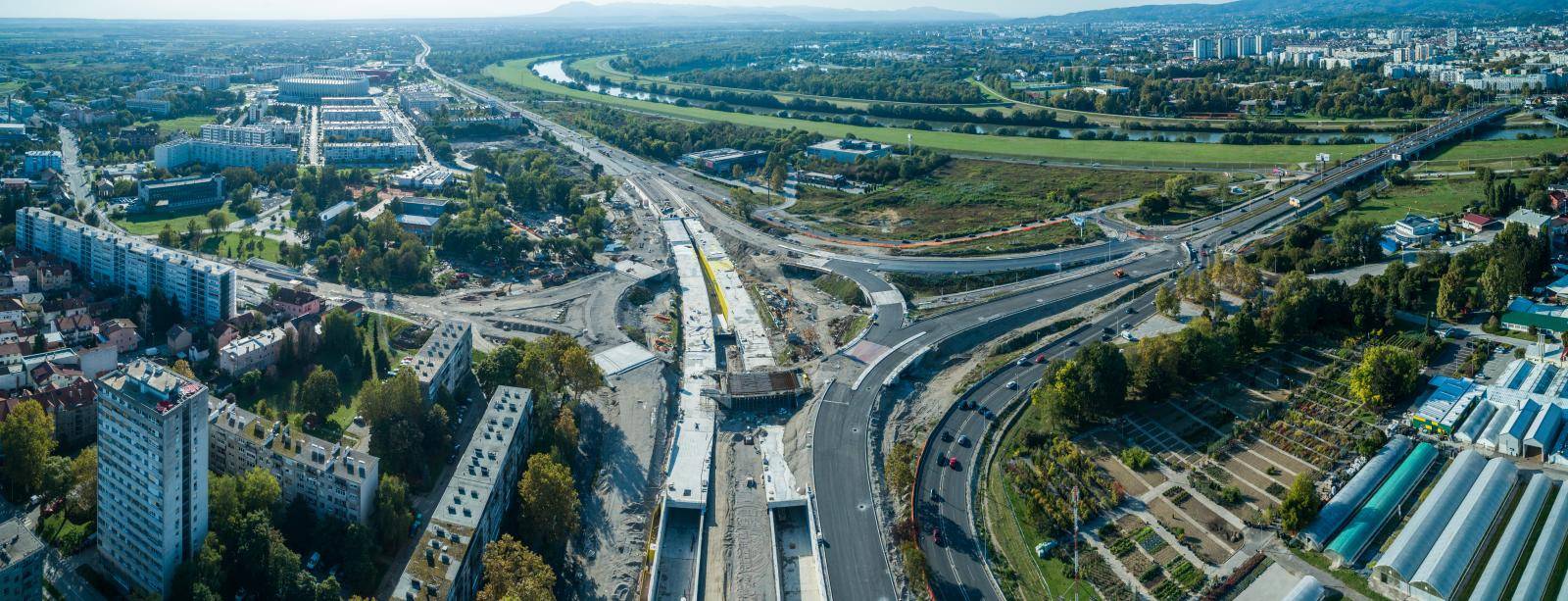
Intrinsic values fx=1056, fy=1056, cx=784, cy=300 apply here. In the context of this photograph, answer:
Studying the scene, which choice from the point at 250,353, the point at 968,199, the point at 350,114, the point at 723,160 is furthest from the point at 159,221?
the point at 968,199

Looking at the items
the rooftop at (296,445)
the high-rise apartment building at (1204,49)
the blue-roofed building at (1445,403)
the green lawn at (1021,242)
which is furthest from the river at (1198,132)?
the rooftop at (296,445)

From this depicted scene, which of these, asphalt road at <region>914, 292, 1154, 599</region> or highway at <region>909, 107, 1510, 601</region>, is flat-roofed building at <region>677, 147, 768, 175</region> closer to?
highway at <region>909, 107, 1510, 601</region>

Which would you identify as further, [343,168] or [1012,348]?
[343,168]

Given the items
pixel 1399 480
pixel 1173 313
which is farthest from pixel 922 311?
pixel 1399 480

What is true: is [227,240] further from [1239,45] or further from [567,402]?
[1239,45]

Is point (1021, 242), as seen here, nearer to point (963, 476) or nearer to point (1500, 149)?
point (963, 476)

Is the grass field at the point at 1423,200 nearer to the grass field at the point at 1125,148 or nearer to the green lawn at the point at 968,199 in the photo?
the grass field at the point at 1125,148

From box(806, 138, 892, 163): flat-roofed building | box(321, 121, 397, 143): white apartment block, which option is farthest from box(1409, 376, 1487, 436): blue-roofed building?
box(321, 121, 397, 143): white apartment block
